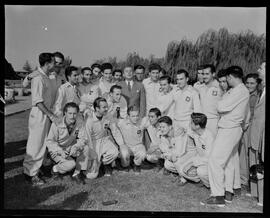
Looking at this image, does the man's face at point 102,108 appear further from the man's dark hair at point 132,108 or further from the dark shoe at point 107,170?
the dark shoe at point 107,170

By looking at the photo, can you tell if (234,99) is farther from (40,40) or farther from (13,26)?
(13,26)

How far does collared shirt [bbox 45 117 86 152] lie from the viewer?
12.7 ft

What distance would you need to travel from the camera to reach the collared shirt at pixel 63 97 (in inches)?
154

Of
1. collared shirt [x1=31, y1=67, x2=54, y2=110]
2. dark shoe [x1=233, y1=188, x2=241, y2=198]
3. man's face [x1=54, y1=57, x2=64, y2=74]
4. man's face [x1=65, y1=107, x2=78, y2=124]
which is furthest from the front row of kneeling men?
man's face [x1=54, y1=57, x2=64, y2=74]

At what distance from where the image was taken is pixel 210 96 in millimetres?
3879

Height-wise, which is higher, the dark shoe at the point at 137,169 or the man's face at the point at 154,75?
the man's face at the point at 154,75

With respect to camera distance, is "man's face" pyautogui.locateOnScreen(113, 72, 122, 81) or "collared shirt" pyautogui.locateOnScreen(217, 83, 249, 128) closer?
"collared shirt" pyautogui.locateOnScreen(217, 83, 249, 128)

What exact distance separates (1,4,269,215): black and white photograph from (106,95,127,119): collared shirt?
0.06 ft

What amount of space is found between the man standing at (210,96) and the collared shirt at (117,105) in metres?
0.91

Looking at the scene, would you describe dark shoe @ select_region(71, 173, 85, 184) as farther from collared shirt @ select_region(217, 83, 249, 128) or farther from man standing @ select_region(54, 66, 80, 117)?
collared shirt @ select_region(217, 83, 249, 128)

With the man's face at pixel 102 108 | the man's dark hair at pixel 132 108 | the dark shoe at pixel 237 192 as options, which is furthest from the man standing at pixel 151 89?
the dark shoe at pixel 237 192

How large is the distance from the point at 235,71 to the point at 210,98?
16.4 inches
